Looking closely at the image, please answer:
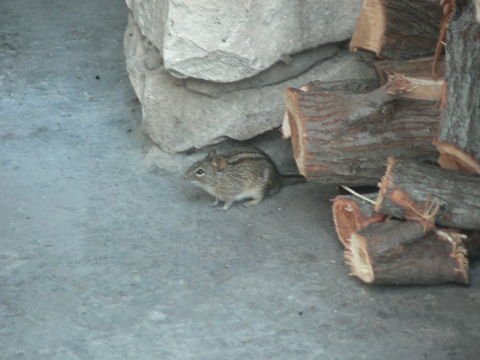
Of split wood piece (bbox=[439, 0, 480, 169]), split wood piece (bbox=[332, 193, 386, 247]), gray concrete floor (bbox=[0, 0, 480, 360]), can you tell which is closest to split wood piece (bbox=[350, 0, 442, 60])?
split wood piece (bbox=[439, 0, 480, 169])

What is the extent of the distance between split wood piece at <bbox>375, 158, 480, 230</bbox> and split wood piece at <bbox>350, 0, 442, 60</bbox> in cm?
103

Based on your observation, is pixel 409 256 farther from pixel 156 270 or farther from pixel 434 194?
pixel 156 270

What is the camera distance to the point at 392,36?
548cm

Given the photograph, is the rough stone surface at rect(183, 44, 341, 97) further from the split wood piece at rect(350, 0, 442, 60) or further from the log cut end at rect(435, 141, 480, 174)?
the log cut end at rect(435, 141, 480, 174)

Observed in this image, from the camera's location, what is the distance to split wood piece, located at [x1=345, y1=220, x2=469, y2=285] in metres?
4.74

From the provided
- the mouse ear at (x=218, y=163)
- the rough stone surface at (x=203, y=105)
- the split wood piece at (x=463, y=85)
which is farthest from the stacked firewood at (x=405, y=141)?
the mouse ear at (x=218, y=163)

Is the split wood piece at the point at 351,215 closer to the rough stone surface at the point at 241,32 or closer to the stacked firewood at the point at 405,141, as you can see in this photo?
the stacked firewood at the point at 405,141

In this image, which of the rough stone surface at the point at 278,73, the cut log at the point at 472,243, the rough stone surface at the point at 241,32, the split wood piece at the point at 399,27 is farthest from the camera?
the rough stone surface at the point at 278,73

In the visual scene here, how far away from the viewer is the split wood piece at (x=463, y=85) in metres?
4.52

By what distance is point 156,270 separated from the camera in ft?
16.8

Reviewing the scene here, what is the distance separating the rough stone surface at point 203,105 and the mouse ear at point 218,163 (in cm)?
Answer: 34

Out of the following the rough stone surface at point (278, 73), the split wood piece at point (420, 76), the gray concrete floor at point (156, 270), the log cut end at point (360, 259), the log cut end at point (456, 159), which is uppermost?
the split wood piece at point (420, 76)

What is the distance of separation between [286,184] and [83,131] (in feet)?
5.79

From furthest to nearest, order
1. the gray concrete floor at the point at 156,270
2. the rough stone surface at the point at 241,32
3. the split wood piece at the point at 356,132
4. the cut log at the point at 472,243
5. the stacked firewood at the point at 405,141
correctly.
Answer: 1. the rough stone surface at the point at 241,32
2. the split wood piece at the point at 356,132
3. the cut log at the point at 472,243
4. the stacked firewood at the point at 405,141
5. the gray concrete floor at the point at 156,270
